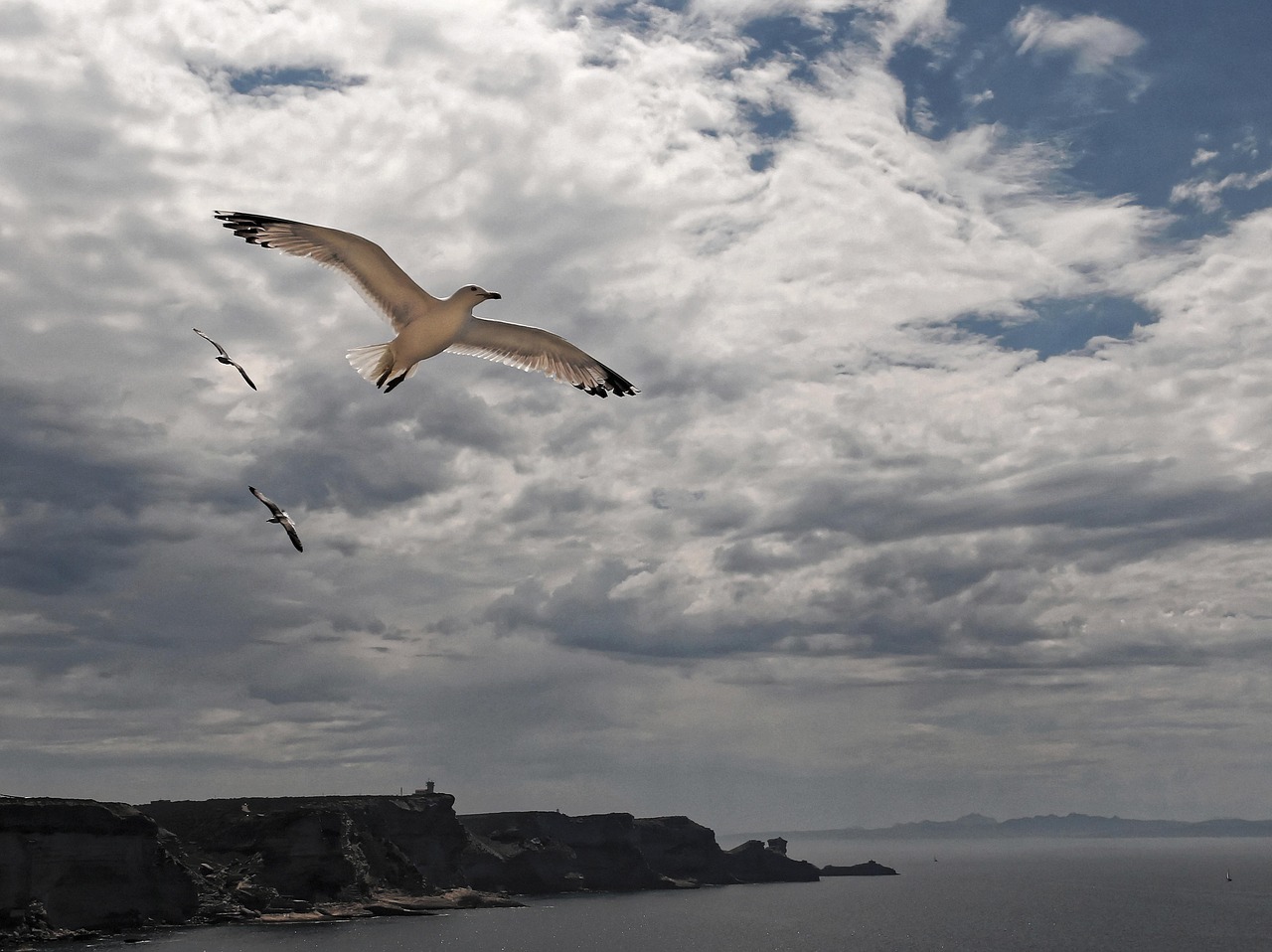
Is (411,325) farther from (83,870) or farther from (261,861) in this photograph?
(261,861)

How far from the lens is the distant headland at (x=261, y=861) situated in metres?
97.0

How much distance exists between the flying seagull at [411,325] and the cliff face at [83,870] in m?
92.9

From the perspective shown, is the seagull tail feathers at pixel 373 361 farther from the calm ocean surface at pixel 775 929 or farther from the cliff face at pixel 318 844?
the cliff face at pixel 318 844

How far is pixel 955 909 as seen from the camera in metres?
184

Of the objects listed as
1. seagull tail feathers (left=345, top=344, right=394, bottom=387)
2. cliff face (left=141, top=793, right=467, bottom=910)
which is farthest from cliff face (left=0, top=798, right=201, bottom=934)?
seagull tail feathers (left=345, top=344, right=394, bottom=387)

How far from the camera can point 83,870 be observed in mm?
101438

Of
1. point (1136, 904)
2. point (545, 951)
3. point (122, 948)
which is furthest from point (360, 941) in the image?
point (1136, 904)

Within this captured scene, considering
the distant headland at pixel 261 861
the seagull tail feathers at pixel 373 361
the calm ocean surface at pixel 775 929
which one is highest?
the seagull tail feathers at pixel 373 361

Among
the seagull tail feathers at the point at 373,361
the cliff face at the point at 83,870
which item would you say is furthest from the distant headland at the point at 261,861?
the seagull tail feathers at the point at 373,361

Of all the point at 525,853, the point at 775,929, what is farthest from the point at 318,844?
the point at 775,929

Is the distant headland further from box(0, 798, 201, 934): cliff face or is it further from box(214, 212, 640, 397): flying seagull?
box(214, 212, 640, 397): flying seagull

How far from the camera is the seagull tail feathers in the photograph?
65.0 ft

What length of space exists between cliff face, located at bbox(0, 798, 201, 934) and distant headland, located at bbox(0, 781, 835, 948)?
111mm

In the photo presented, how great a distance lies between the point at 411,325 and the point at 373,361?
95 centimetres
